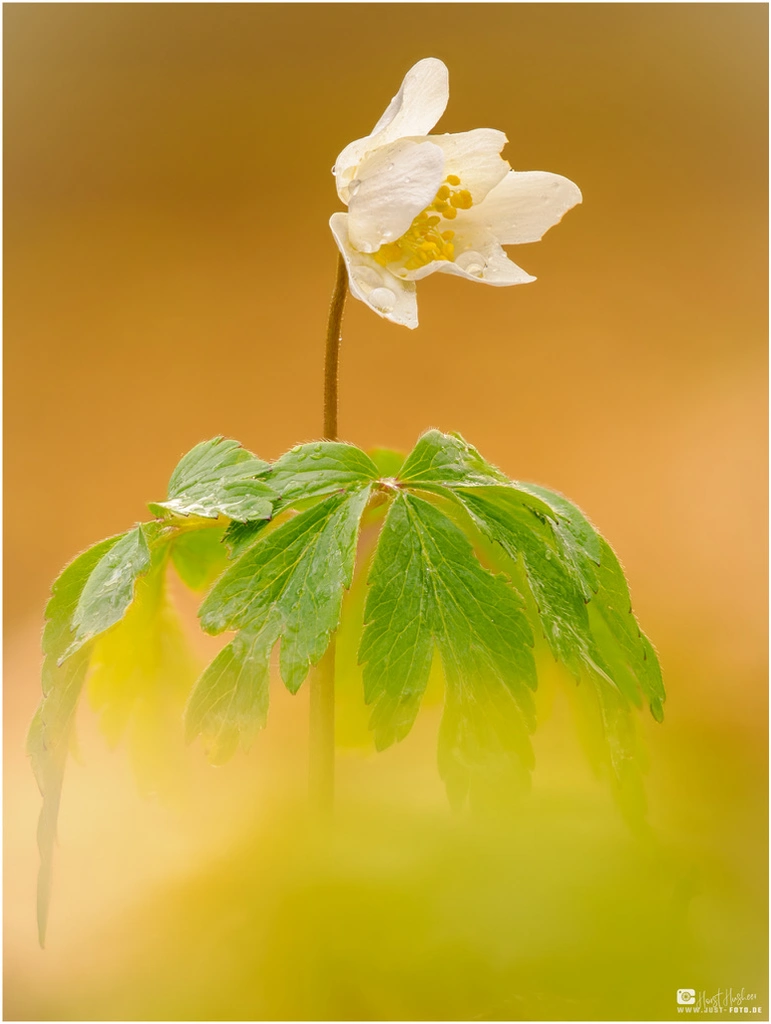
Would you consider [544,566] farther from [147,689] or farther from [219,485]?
[147,689]

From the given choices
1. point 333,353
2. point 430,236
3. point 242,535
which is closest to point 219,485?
point 242,535

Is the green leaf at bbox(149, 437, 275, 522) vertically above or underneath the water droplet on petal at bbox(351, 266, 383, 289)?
underneath

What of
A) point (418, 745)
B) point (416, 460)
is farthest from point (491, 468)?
point (418, 745)

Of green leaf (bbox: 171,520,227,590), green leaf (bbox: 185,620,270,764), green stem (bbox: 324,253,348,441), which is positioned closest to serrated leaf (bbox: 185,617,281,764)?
green leaf (bbox: 185,620,270,764)

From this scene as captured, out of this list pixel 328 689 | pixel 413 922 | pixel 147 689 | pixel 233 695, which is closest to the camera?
pixel 413 922

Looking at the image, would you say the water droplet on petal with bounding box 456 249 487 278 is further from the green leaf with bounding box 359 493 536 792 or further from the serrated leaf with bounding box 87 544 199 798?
the serrated leaf with bounding box 87 544 199 798
